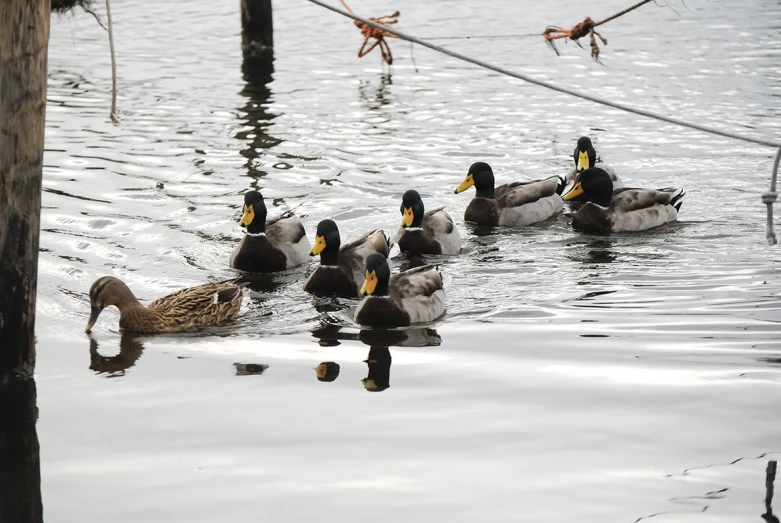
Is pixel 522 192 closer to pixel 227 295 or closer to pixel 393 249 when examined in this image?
pixel 393 249

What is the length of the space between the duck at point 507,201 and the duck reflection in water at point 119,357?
15.9 ft

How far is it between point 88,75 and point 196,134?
5374 millimetres

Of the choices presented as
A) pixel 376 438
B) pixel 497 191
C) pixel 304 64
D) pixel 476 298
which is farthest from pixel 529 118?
pixel 376 438

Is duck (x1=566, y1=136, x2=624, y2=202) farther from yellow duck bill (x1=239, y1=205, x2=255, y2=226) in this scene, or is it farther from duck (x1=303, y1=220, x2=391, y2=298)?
yellow duck bill (x1=239, y1=205, x2=255, y2=226)

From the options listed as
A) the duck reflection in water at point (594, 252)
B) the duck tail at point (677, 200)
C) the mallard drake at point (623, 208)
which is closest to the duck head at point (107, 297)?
the duck reflection in water at point (594, 252)

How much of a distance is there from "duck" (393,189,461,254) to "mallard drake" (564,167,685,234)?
5.42 feet

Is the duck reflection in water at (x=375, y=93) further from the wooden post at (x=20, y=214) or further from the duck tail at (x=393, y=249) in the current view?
the wooden post at (x=20, y=214)

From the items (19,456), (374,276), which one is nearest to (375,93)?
(374,276)

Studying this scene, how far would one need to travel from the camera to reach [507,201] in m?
12.5

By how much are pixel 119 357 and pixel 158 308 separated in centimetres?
74

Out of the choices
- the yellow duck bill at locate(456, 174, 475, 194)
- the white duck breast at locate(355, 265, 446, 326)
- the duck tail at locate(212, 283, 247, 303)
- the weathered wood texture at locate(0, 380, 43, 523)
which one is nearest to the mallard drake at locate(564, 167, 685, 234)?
the yellow duck bill at locate(456, 174, 475, 194)

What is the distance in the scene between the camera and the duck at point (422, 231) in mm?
11211

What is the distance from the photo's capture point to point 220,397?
7.35 meters

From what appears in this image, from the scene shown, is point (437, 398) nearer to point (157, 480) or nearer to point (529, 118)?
point (157, 480)
